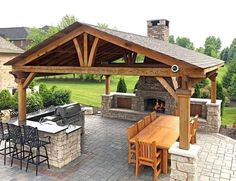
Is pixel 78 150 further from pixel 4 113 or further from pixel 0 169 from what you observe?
pixel 4 113

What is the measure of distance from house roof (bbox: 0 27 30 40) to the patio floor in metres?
49.6

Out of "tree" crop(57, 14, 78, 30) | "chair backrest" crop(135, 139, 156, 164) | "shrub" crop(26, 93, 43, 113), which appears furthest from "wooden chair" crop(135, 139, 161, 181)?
"tree" crop(57, 14, 78, 30)

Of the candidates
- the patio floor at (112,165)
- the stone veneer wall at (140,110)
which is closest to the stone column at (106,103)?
the stone veneer wall at (140,110)

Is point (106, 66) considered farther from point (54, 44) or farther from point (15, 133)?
point (15, 133)

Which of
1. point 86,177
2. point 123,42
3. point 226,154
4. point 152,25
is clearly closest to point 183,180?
point 86,177

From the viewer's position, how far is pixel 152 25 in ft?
43.0

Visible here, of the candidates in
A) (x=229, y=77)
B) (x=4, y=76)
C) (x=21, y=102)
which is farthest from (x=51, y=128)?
(x=229, y=77)

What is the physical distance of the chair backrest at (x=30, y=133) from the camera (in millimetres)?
6629

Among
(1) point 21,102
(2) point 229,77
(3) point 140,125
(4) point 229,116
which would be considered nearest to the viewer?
(3) point 140,125

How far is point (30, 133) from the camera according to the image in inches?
264

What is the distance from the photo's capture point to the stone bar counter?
271 inches

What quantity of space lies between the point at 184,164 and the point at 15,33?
187 feet

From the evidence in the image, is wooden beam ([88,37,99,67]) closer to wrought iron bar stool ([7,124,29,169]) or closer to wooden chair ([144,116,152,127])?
wrought iron bar stool ([7,124,29,169])

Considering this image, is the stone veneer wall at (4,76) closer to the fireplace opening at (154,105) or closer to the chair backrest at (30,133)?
the fireplace opening at (154,105)
